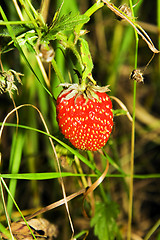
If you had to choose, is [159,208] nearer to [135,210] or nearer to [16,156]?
[135,210]

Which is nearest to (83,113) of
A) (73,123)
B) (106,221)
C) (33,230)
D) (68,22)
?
(73,123)

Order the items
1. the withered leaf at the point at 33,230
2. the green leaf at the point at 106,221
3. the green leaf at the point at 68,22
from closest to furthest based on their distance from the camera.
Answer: the green leaf at the point at 68,22, the withered leaf at the point at 33,230, the green leaf at the point at 106,221

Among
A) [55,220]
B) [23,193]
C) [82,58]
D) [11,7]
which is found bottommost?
[55,220]

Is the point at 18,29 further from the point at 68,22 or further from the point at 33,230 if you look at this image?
the point at 33,230

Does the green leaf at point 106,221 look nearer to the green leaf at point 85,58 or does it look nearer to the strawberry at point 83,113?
the strawberry at point 83,113

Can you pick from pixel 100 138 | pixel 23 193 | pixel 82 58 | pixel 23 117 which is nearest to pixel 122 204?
pixel 23 193

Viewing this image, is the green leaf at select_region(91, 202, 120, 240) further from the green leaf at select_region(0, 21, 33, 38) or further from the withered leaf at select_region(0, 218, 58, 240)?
the green leaf at select_region(0, 21, 33, 38)

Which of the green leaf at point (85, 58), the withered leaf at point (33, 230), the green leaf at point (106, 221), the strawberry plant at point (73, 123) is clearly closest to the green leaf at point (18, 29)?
the strawberry plant at point (73, 123)
